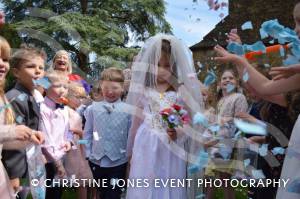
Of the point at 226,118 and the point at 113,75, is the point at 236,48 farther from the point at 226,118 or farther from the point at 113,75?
the point at 113,75

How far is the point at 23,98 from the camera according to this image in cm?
347

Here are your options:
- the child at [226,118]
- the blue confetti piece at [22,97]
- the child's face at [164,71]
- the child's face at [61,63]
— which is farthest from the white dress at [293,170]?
the child's face at [61,63]

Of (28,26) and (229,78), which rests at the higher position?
(28,26)

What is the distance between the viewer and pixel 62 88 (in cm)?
444

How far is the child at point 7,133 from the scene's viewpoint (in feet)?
9.02

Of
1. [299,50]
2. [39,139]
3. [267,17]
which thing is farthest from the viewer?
[267,17]

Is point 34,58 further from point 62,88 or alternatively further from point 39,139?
point 39,139

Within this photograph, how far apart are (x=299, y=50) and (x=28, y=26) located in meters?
20.1

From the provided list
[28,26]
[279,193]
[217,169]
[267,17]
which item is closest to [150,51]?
[217,169]

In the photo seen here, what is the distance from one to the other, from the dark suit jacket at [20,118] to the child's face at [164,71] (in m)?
1.05

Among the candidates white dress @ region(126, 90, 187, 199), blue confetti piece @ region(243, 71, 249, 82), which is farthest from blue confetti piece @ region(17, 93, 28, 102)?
blue confetti piece @ region(243, 71, 249, 82)

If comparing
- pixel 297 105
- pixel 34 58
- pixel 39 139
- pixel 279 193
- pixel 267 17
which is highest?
pixel 267 17

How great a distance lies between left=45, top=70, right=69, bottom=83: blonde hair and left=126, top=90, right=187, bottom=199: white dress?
0.96 m

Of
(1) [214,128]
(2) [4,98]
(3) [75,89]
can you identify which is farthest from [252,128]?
(3) [75,89]
